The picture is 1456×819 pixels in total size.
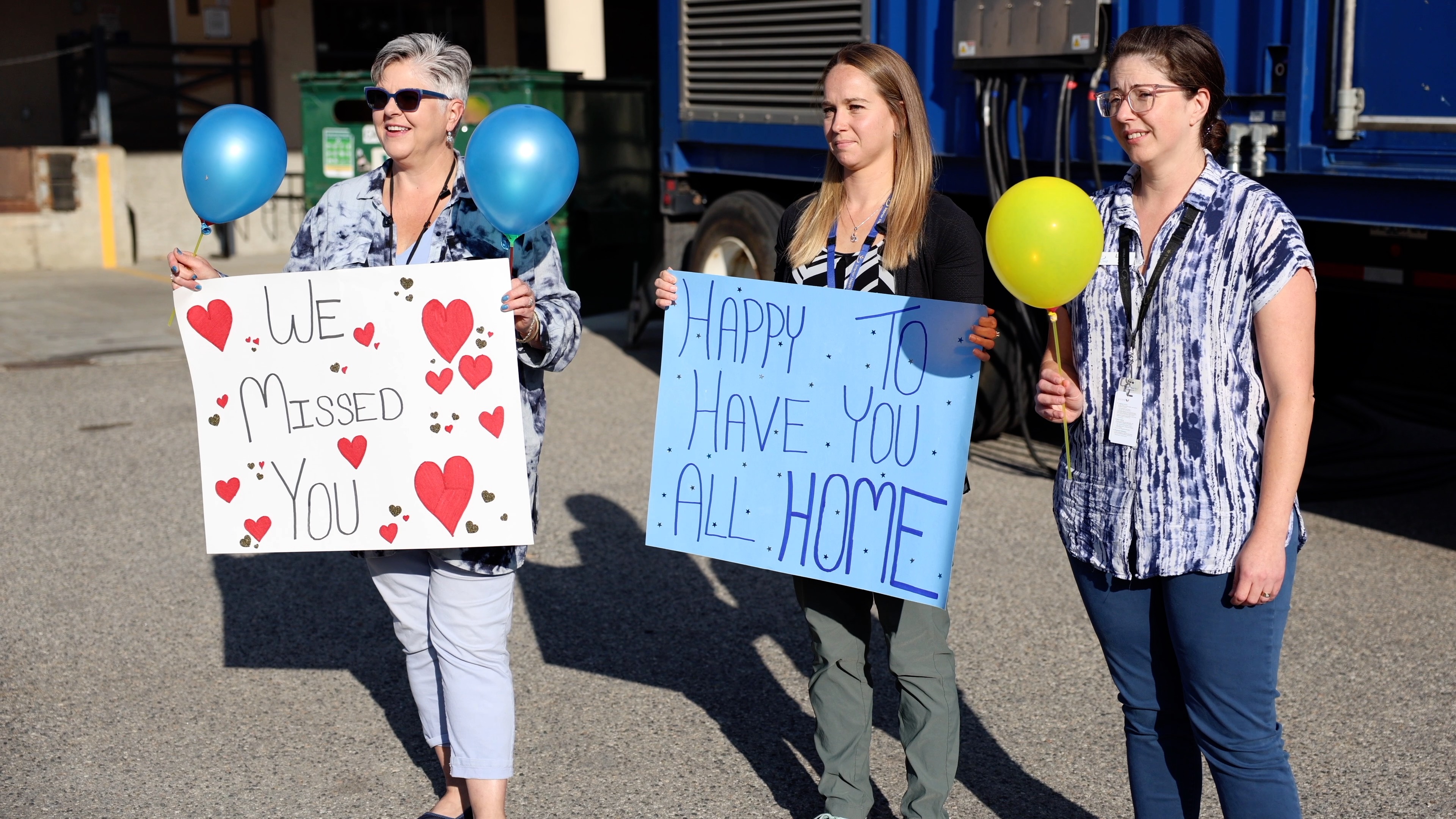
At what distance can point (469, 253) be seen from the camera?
315cm

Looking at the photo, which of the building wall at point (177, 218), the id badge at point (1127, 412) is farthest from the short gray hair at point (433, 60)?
the building wall at point (177, 218)

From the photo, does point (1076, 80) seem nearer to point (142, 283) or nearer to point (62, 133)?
point (142, 283)

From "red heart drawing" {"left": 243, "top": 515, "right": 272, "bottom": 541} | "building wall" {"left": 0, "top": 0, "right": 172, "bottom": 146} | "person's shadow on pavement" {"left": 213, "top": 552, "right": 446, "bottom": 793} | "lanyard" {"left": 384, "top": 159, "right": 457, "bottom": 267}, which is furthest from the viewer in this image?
"building wall" {"left": 0, "top": 0, "right": 172, "bottom": 146}

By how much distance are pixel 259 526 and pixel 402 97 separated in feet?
3.43

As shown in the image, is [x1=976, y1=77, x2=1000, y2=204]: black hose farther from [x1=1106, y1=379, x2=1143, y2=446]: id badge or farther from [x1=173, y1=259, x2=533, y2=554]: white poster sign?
[x1=1106, y1=379, x2=1143, y2=446]: id badge

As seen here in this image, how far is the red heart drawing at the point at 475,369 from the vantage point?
120 inches

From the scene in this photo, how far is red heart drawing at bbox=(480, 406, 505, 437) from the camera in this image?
308 centimetres

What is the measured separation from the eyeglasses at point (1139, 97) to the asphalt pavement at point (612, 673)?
5.78 ft

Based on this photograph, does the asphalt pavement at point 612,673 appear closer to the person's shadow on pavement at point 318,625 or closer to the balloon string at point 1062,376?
the person's shadow on pavement at point 318,625

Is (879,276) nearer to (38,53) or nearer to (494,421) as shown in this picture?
(494,421)

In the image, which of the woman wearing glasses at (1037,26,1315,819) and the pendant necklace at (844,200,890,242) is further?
the pendant necklace at (844,200,890,242)

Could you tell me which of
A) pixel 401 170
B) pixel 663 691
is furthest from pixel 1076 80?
pixel 401 170

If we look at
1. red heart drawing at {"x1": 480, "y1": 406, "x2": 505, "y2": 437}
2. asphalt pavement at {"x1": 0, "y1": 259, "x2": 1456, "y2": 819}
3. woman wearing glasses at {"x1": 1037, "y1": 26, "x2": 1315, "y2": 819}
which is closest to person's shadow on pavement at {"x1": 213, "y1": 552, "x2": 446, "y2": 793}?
asphalt pavement at {"x1": 0, "y1": 259, "x2": 1456, "y2": 819}

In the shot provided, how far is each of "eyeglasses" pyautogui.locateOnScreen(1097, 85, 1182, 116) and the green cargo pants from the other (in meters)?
1.13
